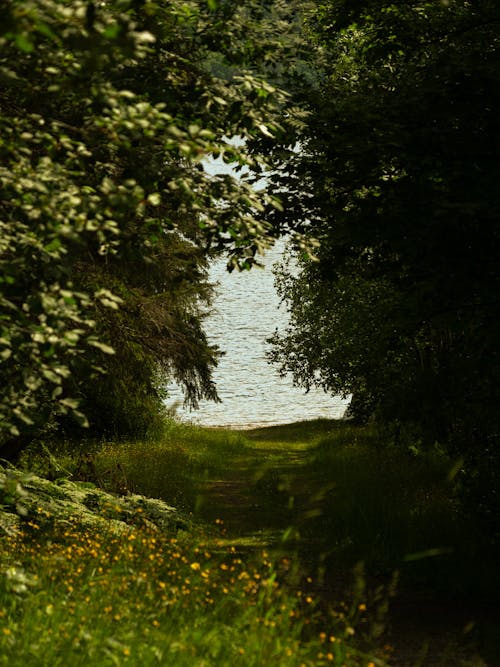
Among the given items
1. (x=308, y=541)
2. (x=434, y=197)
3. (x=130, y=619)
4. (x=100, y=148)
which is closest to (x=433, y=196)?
(x=434, y=197)

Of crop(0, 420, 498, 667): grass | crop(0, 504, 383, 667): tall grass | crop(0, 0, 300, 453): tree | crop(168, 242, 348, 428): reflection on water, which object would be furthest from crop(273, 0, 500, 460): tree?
crop(168, 242, 348, 428): reflection on water

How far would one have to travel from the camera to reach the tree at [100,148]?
471cm

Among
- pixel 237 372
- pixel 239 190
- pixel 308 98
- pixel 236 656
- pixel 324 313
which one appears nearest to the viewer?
pixel 236 656

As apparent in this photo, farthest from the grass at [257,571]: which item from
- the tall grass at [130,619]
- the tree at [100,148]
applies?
the tree at [100,148]

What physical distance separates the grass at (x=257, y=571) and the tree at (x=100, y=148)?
1.53 m

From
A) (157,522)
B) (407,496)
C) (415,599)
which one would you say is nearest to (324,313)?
(407,496)

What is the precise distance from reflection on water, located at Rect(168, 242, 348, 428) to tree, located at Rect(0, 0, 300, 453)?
25503 mm

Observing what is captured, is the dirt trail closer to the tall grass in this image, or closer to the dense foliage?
the tall grass

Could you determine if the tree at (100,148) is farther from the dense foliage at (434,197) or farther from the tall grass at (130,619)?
the dense foliage at (434,197)

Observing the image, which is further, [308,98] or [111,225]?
[308,98]

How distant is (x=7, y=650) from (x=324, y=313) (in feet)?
71.9

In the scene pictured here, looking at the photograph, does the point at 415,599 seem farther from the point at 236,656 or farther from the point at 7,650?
the point at 7,650

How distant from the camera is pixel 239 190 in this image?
619cm

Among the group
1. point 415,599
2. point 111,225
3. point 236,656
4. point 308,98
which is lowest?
point 415,599
